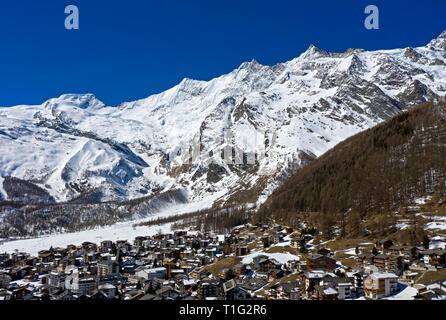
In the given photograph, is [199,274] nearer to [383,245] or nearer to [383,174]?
[383,245]

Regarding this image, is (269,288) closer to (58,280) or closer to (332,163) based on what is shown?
(58,280)

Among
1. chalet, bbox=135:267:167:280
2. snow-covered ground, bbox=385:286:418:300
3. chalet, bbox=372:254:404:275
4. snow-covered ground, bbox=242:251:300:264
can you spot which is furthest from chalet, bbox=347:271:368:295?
chalet, bbox=135:267:167:280

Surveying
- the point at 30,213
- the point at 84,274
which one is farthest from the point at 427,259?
the point at 30,213

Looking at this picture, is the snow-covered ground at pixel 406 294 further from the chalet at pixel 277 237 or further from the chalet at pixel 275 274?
the chalet at pixel 277 237

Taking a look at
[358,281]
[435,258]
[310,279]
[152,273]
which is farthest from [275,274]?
[435,258]

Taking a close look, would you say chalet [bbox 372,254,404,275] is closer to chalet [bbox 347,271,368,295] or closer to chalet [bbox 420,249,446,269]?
chalet [bbox 420,249,446,269]

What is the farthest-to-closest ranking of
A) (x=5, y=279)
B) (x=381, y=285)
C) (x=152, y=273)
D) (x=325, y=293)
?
(x=5, y=279) → (x=152, y=273) → (x=381, y=285) → (x=325, y=293)

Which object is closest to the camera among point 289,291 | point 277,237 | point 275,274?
point 289,291
